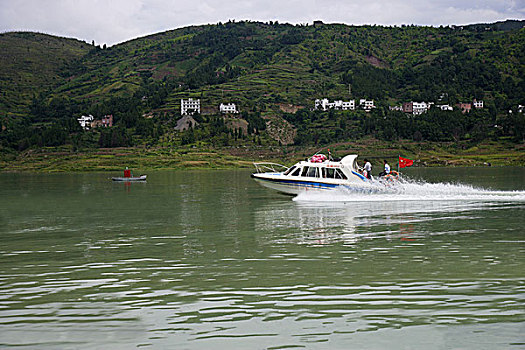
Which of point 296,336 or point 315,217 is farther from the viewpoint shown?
point 315,217

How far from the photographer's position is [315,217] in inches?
1280

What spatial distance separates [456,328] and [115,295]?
8.62m

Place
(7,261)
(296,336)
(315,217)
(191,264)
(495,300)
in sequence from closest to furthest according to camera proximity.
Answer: (296,336), (495,300), (191,264), (7,261), (315,217)

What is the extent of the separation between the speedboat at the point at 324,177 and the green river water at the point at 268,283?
9.50 meters

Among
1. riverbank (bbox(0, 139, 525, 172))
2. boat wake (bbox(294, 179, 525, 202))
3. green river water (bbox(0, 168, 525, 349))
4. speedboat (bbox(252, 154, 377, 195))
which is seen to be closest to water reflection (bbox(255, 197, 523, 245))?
green river water (bbox(0, 168, 525, 349))

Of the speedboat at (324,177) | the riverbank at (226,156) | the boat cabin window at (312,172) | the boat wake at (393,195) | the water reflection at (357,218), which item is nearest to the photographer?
the water reflection at (357,218)

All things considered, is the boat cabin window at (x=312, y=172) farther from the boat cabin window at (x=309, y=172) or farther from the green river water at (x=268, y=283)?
the green river water at (x=268, y=283)

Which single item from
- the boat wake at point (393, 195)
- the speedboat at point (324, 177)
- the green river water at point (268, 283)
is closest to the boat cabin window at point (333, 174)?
the speedboat at point (324, 177)

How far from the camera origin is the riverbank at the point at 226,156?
155375 mm

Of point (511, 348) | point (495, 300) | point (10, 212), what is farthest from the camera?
point (10, 212)

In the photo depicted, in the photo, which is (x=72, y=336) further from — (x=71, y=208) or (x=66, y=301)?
(x=71, y=208)

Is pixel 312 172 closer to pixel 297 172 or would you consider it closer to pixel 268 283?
pixel 297 172

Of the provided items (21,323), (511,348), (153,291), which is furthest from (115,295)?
(511,348)

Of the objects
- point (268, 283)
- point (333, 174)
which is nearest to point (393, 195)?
point (333, 174)
